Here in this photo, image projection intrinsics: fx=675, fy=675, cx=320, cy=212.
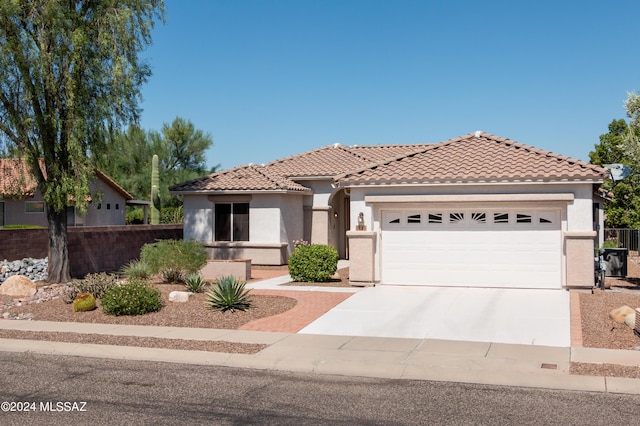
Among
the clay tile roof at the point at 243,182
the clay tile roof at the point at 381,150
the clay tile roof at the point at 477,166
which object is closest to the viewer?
the clay tile roof at the point at 477,166

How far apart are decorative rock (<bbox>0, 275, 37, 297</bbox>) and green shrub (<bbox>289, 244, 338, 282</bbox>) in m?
7.31

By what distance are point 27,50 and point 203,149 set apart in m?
36.4

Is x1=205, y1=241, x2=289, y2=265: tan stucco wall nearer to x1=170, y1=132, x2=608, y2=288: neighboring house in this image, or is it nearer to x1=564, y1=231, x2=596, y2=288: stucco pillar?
x1=170, y1=132, x2=608, y2=288: neighboring house

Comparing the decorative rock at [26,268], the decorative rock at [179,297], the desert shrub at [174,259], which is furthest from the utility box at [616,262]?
the decorative rock at [26,268]

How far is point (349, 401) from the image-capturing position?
810 cm

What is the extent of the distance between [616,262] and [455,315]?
924 centimetres

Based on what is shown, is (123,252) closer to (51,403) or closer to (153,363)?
(153,363)

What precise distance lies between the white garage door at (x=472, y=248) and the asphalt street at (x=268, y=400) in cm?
947

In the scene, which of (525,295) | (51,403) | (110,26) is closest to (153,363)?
(51,403)

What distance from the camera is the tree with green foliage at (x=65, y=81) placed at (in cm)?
1875

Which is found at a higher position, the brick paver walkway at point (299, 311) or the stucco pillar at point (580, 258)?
the stucco pillar at point (580, 258)

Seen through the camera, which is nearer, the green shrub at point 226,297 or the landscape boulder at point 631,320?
the landscape boulder at point 631,320

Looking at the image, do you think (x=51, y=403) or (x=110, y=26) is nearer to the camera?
(x=51, y=403)

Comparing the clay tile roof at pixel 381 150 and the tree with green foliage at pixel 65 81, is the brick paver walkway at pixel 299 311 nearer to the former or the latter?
the tree with green foliage at pixel 65 81
